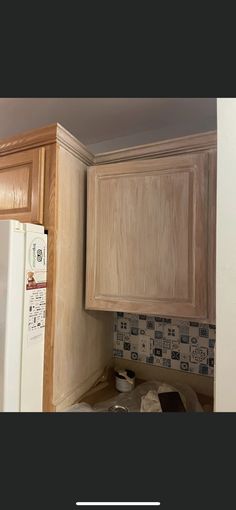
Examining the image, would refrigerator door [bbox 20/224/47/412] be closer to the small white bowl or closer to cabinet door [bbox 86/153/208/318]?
cabinet door [bbox 86/153/208/318]

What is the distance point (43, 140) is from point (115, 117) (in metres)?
0.55

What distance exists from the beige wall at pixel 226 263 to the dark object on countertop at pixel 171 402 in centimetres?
53

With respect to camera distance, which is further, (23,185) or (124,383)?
(124,383)

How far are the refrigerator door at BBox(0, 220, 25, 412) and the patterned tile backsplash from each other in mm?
695

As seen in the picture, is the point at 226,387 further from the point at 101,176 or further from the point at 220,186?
the point at 101,176

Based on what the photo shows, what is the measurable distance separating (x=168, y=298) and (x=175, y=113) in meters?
0.96

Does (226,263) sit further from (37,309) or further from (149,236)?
(37,309)

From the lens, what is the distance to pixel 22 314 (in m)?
0.83

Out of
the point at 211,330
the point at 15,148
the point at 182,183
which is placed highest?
the point at 15,148

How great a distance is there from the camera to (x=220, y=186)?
58 centimetres

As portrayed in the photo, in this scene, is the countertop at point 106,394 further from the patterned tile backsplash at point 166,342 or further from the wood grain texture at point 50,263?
the wood grain texture at point 50,263

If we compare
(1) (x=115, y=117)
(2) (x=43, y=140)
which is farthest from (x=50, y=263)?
(1) (x=115, y=117)

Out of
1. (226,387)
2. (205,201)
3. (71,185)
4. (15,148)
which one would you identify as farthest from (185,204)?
(15,148)

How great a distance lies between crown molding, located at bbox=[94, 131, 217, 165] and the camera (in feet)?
2.99
